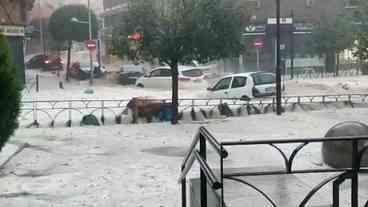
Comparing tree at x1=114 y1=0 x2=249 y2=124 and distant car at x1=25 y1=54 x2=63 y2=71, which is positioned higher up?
tree at x1=114 y1=0 x2=249 y2=124

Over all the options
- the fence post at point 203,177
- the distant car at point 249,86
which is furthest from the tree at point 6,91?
the distant car at point 249,86

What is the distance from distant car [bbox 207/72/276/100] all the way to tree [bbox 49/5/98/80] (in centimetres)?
2541

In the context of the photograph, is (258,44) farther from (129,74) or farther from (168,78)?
(168,78)

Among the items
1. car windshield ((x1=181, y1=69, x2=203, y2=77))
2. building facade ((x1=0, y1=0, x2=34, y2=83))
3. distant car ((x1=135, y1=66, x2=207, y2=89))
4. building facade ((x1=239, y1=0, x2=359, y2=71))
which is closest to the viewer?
building facade ((x1=0, y1=0, x2=34, y2=83))

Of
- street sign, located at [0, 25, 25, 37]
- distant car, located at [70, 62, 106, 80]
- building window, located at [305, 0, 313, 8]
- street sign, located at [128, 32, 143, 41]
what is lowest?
distant car, located at [70, 62, 106, 80]

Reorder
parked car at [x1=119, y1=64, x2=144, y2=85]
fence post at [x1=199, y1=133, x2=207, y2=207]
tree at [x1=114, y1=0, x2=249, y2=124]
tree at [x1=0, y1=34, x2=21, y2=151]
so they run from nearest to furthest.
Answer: fence post at [x1=199, y1=133, x2=207, y2=207] → tree at [x1=0, y1=34, x2=21, y2=151] → tree at [x1=114, y1=0, x2=249, y2=124] → parked car at [x1=119, y1=64, x2=144, y2=85]

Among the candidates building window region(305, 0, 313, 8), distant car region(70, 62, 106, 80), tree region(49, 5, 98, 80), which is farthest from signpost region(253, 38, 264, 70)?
tree region(49, 5, 98, 80)

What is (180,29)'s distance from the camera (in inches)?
645

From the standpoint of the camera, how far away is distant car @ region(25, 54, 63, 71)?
1829 inches

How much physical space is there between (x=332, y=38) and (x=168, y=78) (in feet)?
45.4

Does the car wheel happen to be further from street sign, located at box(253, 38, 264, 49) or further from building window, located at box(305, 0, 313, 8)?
building window, located at box(305, 0, 313, 8)

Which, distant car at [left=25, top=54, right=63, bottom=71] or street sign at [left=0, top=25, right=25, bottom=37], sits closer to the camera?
street sign at [left=0, top=25, right=25, bottom=37]

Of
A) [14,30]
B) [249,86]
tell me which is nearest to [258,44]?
[249,86]

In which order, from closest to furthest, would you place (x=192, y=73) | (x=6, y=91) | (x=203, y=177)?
1. (x=203, y=177)
2. (x=6, y=91)
3. (x=192, y=73)
